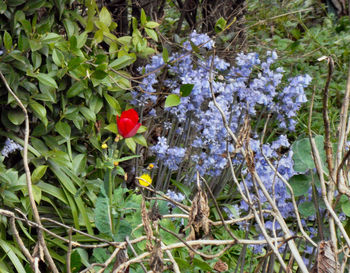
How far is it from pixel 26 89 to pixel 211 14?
53.0 inches

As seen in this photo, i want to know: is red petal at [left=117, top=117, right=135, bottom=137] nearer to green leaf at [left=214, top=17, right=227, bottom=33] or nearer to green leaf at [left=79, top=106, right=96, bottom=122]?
green leaf at [left=79, top=106, right=96, bottom=122]

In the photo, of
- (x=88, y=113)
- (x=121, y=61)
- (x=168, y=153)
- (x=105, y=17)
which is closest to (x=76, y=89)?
(x=88, y=113)

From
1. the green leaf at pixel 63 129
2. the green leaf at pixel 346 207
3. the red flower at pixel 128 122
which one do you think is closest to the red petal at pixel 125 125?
the red flower at pixel 128 122

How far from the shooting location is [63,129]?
250 cm

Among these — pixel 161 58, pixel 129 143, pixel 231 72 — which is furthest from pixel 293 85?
pixel 129 143

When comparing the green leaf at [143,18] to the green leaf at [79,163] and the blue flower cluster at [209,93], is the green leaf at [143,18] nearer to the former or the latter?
the blue flower cluster at [209,93]

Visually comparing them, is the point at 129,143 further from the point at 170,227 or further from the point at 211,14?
the point at 211,14

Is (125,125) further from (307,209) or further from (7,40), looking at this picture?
(307,209)

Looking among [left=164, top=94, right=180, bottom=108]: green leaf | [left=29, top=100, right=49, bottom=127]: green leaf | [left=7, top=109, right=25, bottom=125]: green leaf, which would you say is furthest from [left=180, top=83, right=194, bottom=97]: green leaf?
[left=7, top=109, right=25, bottom=125]: green leaf

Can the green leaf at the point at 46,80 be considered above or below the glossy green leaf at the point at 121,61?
above

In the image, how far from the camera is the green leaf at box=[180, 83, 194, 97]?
8.39 feet

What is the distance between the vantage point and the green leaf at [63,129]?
8.17ft

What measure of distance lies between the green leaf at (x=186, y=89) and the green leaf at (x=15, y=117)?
790 mm

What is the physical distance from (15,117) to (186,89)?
841 mm
